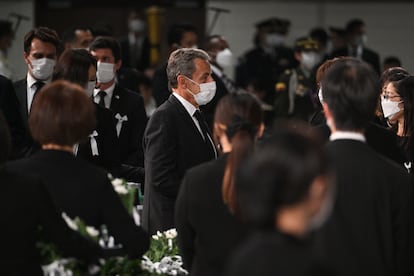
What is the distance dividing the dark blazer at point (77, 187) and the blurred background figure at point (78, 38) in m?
4.42

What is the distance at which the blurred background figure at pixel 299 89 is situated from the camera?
1137 centimetres

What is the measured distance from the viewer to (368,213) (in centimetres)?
438

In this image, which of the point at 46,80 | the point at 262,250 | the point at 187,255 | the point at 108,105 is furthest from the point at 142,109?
the point at 262,250

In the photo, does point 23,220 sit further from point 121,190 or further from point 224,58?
point 224,58

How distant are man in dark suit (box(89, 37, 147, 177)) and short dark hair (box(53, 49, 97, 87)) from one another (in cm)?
128

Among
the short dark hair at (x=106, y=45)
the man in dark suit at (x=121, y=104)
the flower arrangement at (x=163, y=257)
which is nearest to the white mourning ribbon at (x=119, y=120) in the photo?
the man in dark suit at (x=121, y=104)

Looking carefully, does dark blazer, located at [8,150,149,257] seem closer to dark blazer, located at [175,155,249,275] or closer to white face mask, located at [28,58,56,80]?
dark blazer, located at [175,155,249,275]

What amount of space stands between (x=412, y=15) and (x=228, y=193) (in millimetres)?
12686

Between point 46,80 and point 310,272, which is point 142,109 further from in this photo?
point 310,272

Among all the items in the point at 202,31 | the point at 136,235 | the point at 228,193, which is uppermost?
the point at 228,193

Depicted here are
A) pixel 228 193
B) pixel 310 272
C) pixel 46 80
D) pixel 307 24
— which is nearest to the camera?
pixel 310 272

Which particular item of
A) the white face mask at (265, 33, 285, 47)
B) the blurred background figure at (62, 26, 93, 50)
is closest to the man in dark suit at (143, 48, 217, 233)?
the blurred background figure at (62, 26, 93, 50)

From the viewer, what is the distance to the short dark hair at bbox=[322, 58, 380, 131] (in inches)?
174

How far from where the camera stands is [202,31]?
16828 mm
